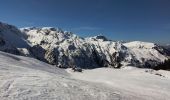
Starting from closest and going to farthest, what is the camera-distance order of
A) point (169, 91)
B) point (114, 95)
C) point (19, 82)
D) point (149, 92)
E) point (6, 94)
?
point (6, 94)
point (19, 82)
point (114, 95)
point (149, 92)
point (169, 91)

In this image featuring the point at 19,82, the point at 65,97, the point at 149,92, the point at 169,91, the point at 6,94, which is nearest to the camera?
the point at 6,94

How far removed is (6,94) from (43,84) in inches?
133

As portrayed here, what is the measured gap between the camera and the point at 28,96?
14.6 meters

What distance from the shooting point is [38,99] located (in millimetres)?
14531

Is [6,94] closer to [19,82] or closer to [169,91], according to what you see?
[19,82]

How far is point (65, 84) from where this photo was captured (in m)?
18.8

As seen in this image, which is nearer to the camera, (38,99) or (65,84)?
(38,99)

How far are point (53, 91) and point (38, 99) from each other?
1908 millimetres

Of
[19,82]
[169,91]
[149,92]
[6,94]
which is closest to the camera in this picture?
[6,94]

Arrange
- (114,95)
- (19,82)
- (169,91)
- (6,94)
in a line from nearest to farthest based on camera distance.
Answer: (6,94) < (19,82) < (114,95) < (169,91)

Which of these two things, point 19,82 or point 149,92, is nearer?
point 19,82

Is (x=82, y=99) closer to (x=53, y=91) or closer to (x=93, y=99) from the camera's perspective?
(x=93, y=99)

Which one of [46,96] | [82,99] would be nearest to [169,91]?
[82,99]

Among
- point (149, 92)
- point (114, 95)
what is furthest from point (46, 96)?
point (149, 92)
